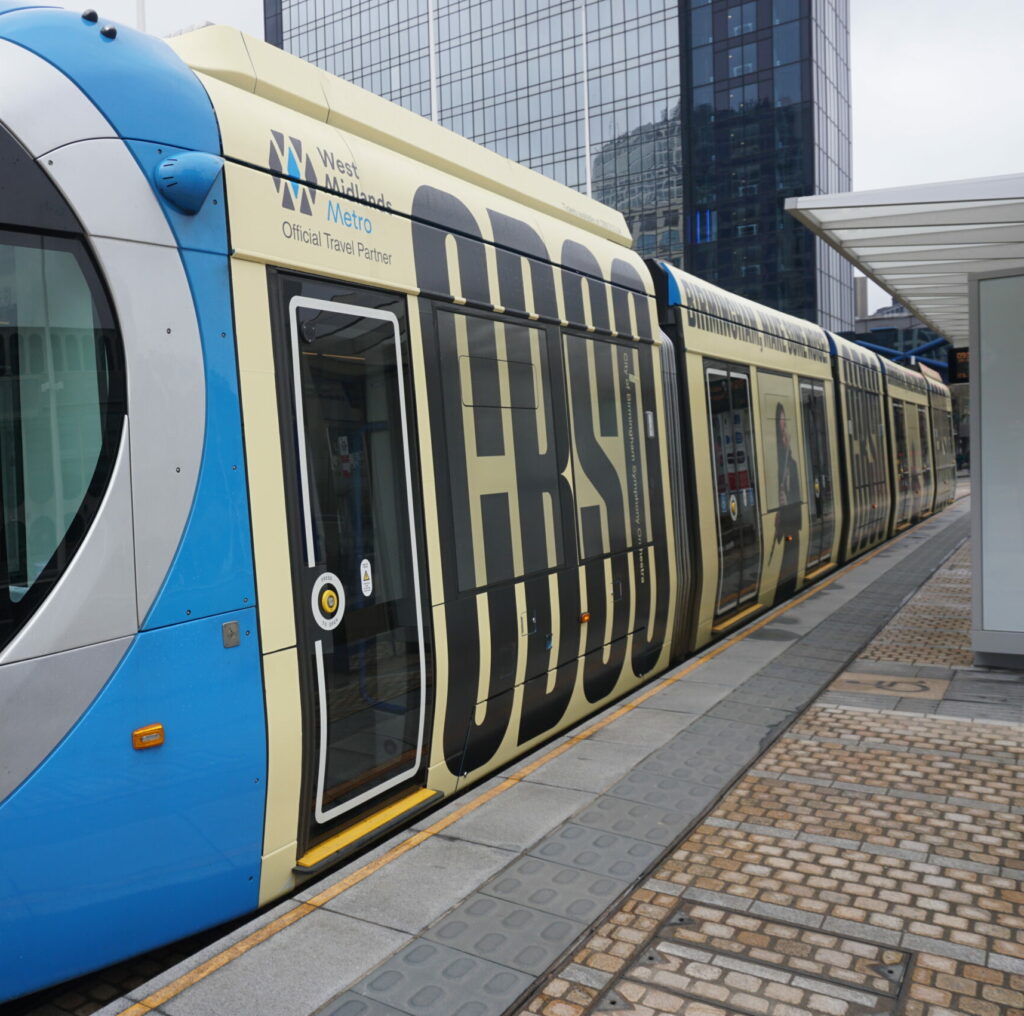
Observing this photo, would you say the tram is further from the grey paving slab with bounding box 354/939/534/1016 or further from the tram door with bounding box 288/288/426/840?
the grey paving slab with bounding box 354/939/534/1016

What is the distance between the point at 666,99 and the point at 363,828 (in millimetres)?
59376

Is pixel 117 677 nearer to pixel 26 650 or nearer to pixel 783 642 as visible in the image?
pixel 26 650

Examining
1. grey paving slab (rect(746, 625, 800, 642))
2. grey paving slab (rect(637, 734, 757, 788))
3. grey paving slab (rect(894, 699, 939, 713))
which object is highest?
grey paving slab (rect(637, 734, 757, 788))

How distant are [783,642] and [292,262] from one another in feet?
21.3

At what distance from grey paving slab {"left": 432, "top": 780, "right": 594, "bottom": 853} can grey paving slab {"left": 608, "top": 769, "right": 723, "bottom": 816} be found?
9.6 inches

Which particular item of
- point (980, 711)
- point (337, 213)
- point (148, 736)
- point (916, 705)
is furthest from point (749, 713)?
point (148, 736)

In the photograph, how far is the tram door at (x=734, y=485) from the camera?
345 inches

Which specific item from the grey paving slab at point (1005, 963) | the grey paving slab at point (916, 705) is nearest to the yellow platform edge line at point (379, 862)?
the grey paving slab at point (916, 705)

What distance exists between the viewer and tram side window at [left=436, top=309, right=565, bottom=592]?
483 centimetres

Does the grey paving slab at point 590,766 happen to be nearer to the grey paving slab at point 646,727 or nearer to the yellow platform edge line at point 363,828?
the grey paving slab at point 646,727

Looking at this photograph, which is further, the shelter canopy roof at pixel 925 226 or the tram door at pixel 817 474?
the tram door at pixel 817 474

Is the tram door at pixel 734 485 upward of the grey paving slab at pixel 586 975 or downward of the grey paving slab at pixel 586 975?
upward

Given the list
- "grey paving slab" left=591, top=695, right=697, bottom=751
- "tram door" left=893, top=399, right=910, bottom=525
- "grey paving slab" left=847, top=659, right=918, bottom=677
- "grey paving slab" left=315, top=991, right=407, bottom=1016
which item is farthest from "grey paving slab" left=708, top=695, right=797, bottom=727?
"tram door" left=893, top=399, right=910, bottom=525

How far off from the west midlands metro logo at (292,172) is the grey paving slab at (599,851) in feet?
9.72
